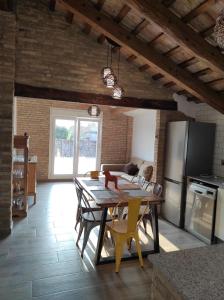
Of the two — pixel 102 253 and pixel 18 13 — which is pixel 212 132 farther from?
pixel 18 13

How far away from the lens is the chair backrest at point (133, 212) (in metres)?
2.77

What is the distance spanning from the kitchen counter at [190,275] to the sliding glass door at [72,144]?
6.62 metres

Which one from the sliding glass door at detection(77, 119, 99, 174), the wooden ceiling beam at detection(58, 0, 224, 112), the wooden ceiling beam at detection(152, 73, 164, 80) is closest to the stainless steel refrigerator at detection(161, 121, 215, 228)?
the wooden ceiling beam at detection(58, 0, 224, 112)

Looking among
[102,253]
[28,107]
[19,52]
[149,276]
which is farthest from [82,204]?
[28,107]

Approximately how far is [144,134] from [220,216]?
13.3ft

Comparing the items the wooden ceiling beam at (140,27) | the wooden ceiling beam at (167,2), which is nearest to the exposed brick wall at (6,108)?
the wooden ceiling beam at (140,27)

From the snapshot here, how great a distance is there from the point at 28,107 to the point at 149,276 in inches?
238

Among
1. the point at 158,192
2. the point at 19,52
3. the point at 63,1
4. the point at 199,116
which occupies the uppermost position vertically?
the point at 63,1

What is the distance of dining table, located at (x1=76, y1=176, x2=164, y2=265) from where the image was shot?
295 centimetres

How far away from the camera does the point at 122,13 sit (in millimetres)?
3334

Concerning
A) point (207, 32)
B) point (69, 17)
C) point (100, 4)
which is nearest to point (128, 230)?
point (207, 32)

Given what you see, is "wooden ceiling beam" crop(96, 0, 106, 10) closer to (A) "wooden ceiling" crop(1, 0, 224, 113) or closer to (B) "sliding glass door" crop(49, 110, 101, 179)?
(A) "wooden ceiling" crop(1, 0, 224, 113)

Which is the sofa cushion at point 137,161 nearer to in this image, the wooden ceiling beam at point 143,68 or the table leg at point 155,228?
the wooden ceiling beam at point 143,68

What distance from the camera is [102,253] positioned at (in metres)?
3.19
